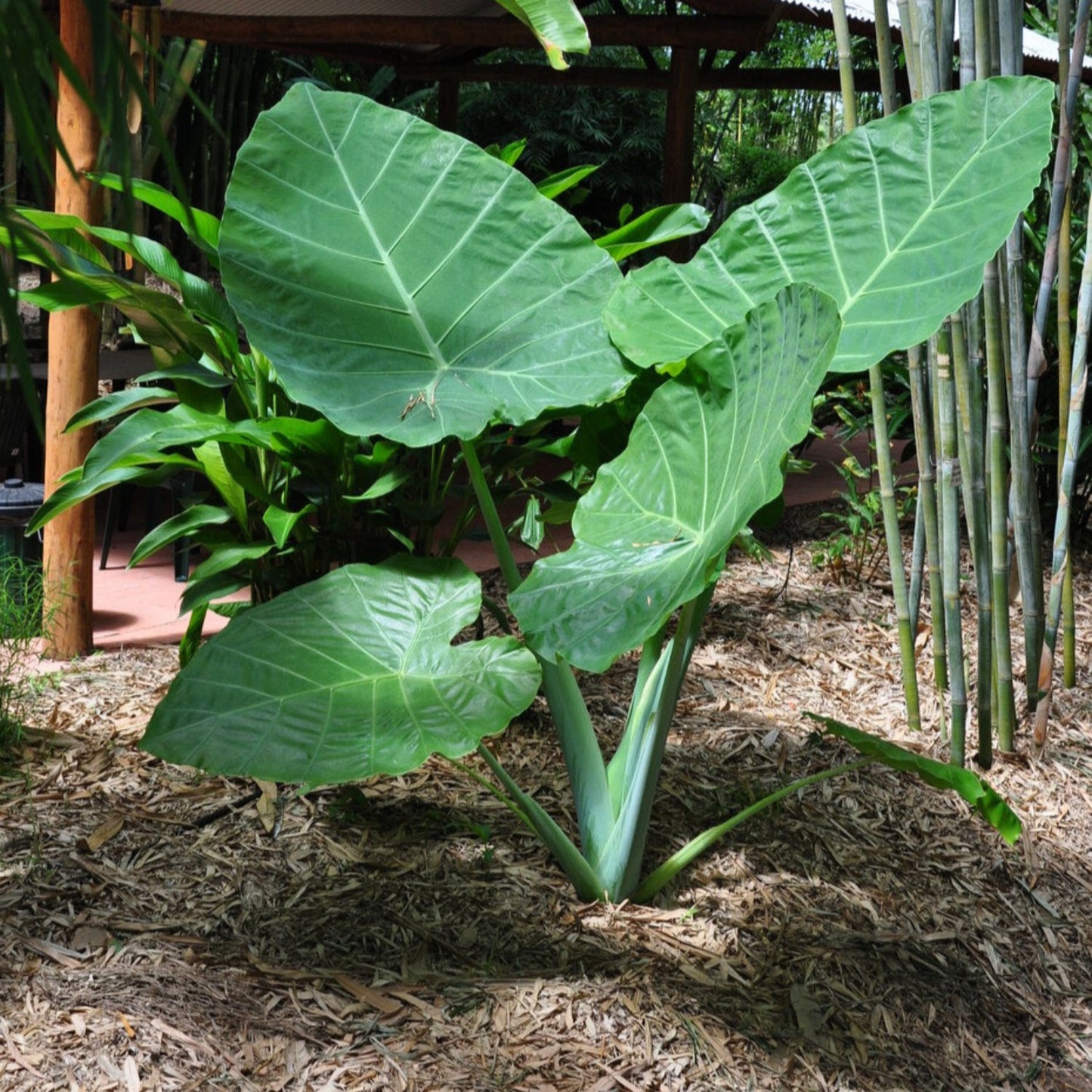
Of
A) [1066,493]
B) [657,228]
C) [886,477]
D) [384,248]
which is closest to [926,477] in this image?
[886,477]

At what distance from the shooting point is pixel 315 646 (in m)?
1.81

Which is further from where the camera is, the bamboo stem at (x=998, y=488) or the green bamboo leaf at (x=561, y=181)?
the green bamboo leaf at (x=561, y=181)

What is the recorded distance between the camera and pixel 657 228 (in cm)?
250

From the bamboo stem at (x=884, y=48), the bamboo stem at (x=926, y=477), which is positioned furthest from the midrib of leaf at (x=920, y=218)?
the bamboo stem at (x=926, y=477)

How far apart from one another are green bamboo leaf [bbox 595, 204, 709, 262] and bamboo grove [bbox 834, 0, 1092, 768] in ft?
1.12

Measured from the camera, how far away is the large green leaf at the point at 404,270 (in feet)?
6.38

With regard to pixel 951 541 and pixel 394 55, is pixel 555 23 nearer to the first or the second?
pixel 951 541

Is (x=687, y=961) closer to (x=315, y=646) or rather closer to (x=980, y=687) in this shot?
(x=315, y=646)

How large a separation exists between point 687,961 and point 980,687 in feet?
3.23

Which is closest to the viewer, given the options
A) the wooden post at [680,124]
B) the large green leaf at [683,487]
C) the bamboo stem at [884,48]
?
the large green leaf at [683,487]

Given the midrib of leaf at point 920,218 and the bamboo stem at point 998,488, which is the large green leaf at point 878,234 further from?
the bamboo stem at point 998,488

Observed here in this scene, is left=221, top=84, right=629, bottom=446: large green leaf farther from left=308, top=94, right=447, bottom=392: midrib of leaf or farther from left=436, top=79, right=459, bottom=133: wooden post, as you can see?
left=436, top=79, right=459, bottom=133: wooden post

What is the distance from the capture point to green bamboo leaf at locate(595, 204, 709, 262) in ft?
7.97

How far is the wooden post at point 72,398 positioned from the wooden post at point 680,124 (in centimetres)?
186
